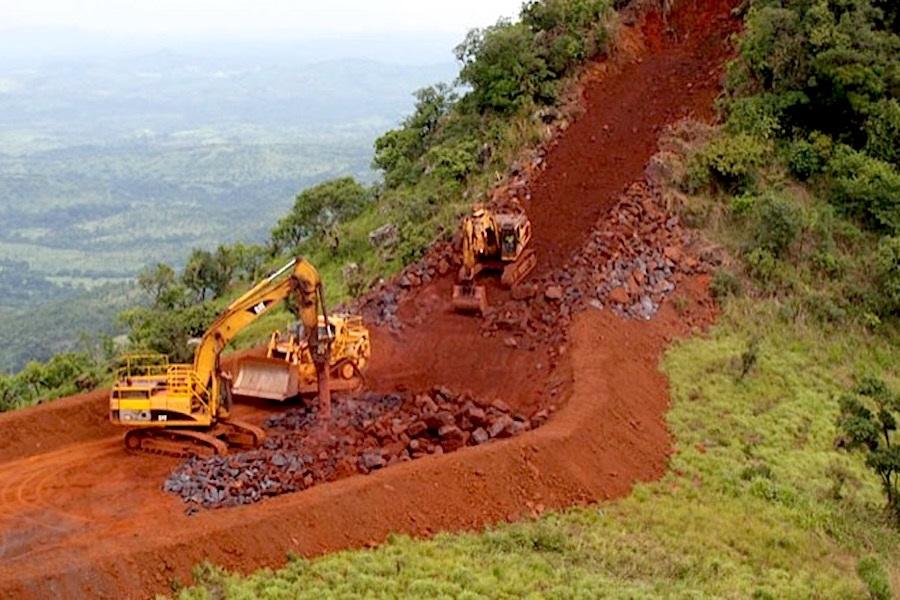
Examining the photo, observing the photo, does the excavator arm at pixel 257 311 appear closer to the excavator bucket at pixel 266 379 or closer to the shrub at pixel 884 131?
the excavator bucket at pixel 266 379

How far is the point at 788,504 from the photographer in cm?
1788

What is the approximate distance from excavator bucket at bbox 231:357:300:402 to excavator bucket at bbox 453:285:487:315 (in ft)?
17.3

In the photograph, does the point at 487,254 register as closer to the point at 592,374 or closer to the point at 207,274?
the point at 592,374

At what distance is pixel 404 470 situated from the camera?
54.8 ft

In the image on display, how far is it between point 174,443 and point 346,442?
3.30m

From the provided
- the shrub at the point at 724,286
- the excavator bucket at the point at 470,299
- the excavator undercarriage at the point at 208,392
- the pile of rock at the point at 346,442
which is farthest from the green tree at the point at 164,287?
the shrub at the point at 724,286

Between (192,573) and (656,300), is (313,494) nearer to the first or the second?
(192,573)

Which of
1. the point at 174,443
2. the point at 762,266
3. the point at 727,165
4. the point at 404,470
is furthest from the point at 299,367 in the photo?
the point at 727,165

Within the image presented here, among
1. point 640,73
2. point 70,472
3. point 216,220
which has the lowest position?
point 216,220

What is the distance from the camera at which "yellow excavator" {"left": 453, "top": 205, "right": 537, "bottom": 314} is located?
81.7ft

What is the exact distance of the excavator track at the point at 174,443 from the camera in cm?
1878

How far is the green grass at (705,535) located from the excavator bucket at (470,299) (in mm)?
4757

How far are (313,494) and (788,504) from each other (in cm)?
836

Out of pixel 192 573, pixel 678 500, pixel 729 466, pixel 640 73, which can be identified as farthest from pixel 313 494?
pixel 640 73
